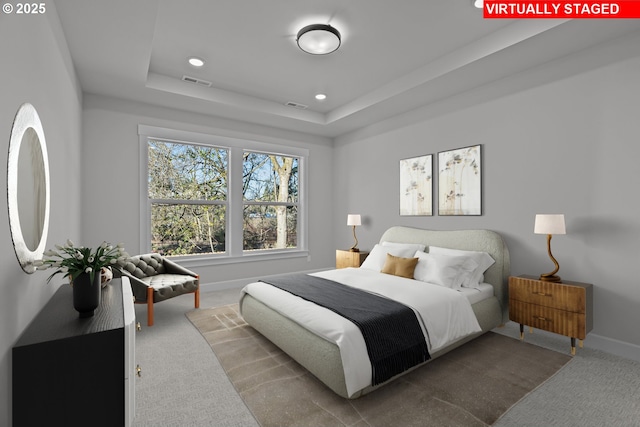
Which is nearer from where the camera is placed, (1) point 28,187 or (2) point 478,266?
(1) point 28,187

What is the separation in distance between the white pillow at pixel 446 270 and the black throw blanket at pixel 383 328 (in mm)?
881

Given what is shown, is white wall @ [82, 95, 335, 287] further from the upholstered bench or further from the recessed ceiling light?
the recessed ceiling light

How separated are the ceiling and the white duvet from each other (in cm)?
240

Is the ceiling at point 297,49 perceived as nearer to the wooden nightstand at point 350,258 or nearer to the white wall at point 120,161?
the white wall at point 120,161

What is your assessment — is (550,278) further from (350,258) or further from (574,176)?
(350,258)

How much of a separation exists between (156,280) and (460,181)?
13.1 feet

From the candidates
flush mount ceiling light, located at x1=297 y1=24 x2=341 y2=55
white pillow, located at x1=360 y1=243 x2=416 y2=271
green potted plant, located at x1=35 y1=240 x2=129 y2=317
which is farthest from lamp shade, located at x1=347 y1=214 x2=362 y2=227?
green potted plant, located at x1=35 y1=240 x2=129 y2=317

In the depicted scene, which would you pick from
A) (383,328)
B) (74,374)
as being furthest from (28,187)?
(383,328)

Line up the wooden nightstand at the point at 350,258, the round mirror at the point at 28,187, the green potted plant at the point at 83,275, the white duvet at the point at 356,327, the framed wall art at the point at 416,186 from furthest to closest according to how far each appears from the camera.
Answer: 1. the wooden nightstand at the point at 350,258
2. the framed wall art at the point at 416,186
3. the white duvet at the point at 356,327
4. the green potted plant at the point at 83,275
5. the round mirror at the point at 28,187

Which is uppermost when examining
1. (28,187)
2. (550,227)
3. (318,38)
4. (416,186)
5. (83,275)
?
(318,38)

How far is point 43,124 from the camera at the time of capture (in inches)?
77.7

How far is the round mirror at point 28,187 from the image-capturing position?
56.0 inches

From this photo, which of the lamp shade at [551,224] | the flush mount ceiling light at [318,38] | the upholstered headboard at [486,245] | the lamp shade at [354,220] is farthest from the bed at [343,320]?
the flush mount ceiling light at [318,38]

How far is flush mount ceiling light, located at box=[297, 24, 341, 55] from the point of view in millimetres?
2814
